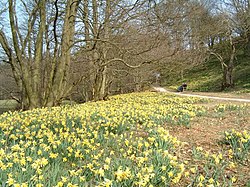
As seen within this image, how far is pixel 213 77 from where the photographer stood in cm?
3231

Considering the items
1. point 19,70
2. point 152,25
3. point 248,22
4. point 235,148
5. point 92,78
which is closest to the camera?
point 235,148

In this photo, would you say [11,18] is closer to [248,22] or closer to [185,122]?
[185,122]

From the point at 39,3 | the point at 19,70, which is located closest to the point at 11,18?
the point at 39,3

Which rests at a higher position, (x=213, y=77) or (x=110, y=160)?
(x=213, y=77)

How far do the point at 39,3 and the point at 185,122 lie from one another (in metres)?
7.08

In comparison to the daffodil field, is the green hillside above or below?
above

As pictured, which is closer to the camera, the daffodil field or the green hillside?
the daffodil field

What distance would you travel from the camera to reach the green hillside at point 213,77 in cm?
2421

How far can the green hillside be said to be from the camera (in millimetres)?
24211

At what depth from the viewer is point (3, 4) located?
1127 cm

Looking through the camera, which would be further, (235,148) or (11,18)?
(11,18)

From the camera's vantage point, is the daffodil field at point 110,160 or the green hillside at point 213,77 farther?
the green hillside at point 213,77

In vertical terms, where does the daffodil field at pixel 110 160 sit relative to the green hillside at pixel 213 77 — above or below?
below

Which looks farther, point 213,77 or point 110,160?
point 213,77
